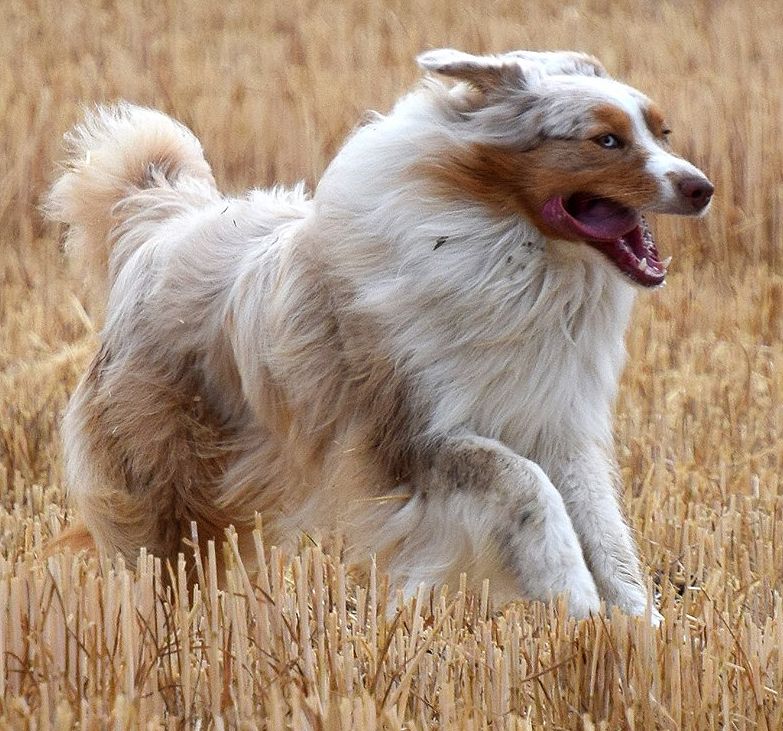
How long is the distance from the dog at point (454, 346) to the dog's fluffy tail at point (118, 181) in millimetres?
628

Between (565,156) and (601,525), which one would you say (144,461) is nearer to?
(601,525)

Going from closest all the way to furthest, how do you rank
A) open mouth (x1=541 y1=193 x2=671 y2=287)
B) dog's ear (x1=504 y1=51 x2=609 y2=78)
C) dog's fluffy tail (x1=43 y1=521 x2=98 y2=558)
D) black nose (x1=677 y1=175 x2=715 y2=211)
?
black nose (x1=677 y1=175 x2=715 y2=211) < open mouth (x1=541 y1=193 x2=671 y2=287) < dog's ear (x1=504 y1=51 x2=609 y2=78) < dog's fluffy tail (x1=43 y1=521 x2=98 y2=558)

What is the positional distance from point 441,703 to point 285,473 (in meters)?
1.79

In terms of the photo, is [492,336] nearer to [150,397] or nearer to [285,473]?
[285,473]

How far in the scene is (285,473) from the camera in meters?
4.41

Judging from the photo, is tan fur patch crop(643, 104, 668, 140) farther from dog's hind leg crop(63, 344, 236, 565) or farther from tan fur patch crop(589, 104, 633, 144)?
dog's hind leg crop(63, 344, 236, 565)

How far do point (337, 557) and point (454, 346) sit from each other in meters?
0.95

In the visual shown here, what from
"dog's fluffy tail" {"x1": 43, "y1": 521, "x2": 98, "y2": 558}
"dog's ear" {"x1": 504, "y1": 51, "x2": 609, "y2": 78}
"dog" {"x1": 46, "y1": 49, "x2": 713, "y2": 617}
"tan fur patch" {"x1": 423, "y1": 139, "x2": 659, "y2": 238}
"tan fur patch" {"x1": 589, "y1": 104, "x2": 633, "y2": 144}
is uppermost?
"dog's ear" {"x1": 504, "y1": 51, "x2": 609, "y2": 78}

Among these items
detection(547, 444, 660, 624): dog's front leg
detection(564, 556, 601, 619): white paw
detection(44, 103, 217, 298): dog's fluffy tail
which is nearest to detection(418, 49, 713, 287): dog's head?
detection(547, 444, 660, 624): dog's front leg

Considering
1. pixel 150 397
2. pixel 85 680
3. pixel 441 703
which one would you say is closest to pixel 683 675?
pixel 441 703

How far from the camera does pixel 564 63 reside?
13.8 ft

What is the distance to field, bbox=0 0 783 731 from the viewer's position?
2.81 meters

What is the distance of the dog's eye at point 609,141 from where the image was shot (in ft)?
12.7

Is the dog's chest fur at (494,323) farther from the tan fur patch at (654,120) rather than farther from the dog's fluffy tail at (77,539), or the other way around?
the dog's fluffy tail at (77,539)
